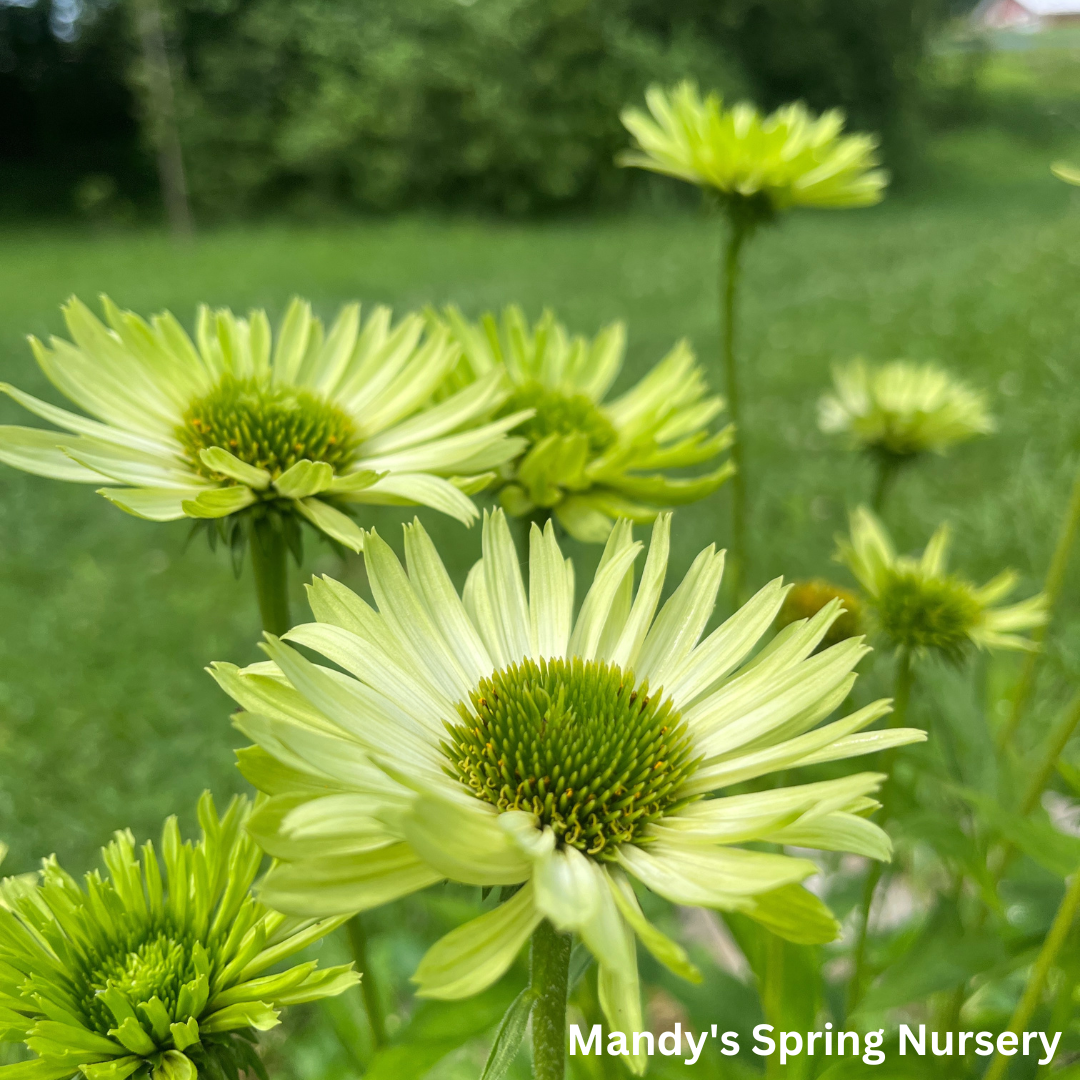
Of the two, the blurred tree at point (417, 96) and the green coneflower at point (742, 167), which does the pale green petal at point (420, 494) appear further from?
the blurred tree at point (417, 96)

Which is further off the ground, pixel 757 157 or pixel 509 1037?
pixel 757 157

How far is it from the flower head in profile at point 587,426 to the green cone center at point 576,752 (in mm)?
217

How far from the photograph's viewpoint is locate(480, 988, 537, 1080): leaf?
1.35ft

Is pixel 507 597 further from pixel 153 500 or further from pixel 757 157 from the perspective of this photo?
pixel 757 157

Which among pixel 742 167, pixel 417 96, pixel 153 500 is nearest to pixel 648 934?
pixel 153 500

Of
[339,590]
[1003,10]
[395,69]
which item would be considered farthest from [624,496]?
[1003,10]

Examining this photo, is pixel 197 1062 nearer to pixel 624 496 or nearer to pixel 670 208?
pixel 624 496

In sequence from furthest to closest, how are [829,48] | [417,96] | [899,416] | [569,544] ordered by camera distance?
[829,48], [417,96], [899,416], [569,544]

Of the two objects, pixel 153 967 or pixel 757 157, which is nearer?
pixel 153 967

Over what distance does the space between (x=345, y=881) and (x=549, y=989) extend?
0.35 feet

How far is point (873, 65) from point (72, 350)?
12.0m

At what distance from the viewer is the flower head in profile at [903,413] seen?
1.20m

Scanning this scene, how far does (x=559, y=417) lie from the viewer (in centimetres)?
81

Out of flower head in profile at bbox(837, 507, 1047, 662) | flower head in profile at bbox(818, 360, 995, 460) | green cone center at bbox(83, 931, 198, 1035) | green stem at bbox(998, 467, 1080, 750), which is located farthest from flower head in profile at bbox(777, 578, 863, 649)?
green cone center at bbox(83, 931, 198, 1035)
